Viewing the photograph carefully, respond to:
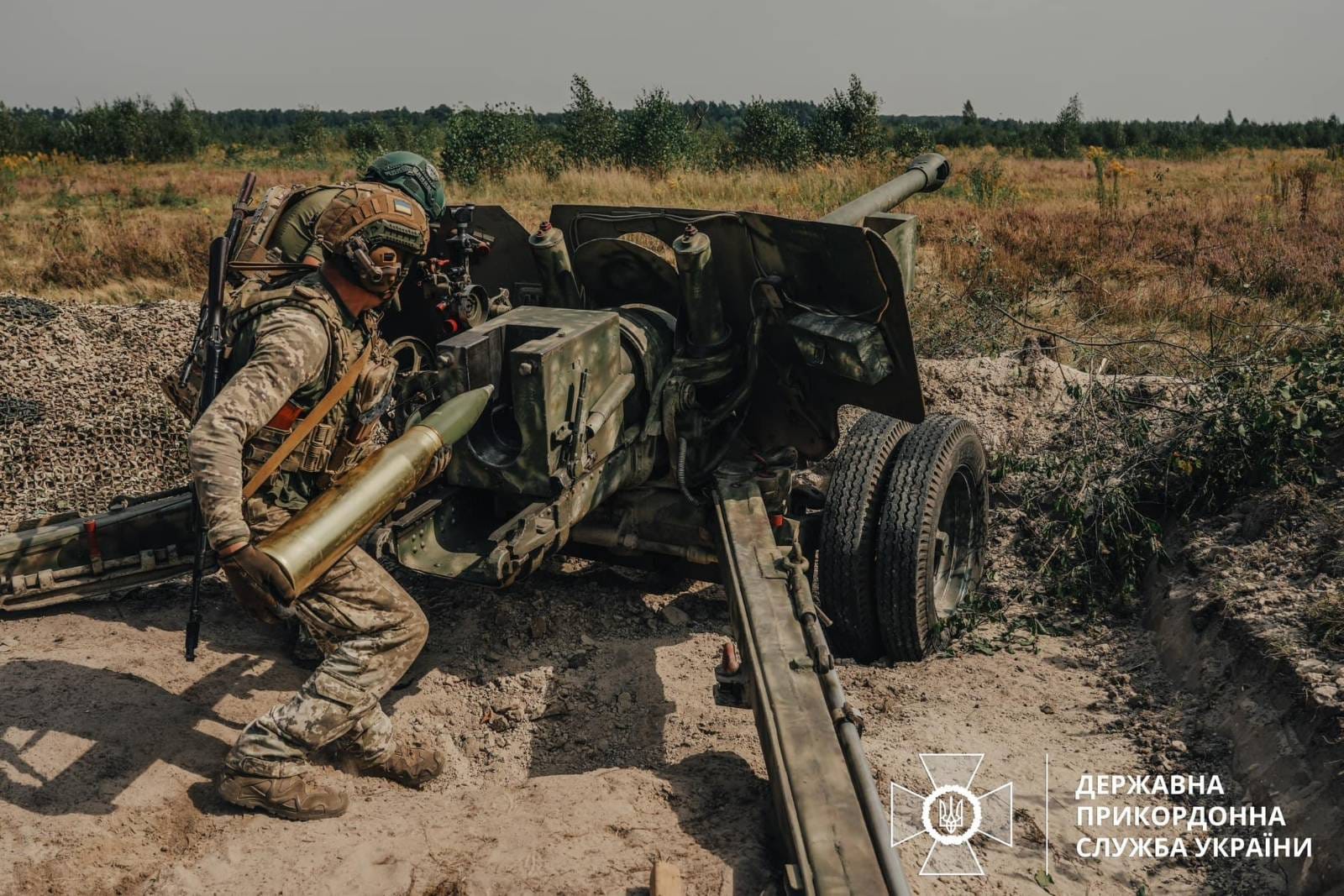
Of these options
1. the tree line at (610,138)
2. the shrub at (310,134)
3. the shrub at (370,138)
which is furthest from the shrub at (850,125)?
the shrub at (310,134)

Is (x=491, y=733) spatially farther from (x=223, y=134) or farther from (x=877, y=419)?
(x=223, y=134)

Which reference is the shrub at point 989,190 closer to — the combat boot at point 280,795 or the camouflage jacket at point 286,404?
the camouflage jacket at point 286,404

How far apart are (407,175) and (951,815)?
11.1 ft

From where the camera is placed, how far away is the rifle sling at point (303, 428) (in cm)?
332

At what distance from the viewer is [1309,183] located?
12406 millimetres

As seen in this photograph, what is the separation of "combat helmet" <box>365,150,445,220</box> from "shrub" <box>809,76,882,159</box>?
15.0m

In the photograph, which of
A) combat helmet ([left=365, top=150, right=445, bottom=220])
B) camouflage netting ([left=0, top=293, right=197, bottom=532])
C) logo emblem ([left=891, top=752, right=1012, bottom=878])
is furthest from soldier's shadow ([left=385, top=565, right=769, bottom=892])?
camouflage netting ([left=0, top=293, right=197, bottom=532])

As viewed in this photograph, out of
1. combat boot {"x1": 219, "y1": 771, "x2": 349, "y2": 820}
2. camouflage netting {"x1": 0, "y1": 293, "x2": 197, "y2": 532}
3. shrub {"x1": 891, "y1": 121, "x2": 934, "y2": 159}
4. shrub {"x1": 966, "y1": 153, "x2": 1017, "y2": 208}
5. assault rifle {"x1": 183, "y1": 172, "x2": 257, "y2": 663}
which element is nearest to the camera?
combat boot {"x1": 219, "y1": 771, "x2": 349, "y2": 820}

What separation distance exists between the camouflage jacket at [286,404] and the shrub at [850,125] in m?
16.3

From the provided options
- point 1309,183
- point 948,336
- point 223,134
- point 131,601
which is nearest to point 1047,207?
point 1309,183

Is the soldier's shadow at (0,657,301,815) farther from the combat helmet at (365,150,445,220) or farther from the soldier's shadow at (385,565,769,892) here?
the combat helmet at (365,150,445,220)

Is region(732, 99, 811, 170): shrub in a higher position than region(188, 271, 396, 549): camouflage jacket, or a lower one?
higher

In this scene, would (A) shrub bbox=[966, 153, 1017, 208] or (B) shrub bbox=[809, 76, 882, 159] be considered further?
(B) shrub bbox=[809, 76, 882, 159]

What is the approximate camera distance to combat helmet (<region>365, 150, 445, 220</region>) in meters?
4.52
